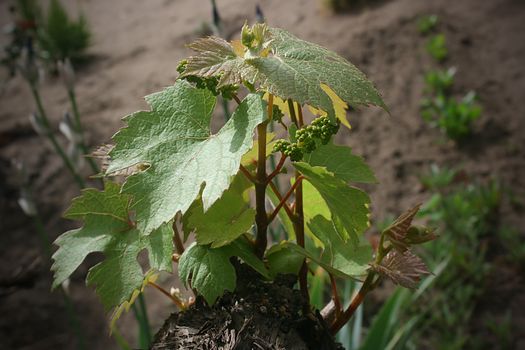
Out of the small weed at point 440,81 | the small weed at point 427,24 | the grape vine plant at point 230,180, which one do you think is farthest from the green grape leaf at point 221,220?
the small weed at point 427,24

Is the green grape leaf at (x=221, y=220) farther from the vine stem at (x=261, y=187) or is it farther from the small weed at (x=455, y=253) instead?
the small weed at (x=455, y=253)

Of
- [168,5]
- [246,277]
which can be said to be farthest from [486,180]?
[168,5]

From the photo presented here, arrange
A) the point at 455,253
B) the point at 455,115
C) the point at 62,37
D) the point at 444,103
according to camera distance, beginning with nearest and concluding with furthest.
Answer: the point at 455,253
the point at 455,115
the point at 444,103
the point at 62,37

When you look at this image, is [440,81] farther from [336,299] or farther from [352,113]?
[336,299]

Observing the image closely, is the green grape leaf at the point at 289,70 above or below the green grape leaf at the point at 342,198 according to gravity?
above

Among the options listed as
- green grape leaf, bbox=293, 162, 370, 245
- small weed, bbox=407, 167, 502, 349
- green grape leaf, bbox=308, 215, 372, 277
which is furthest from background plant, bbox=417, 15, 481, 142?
green grape leaf, bbox=293, 162, 370, 245

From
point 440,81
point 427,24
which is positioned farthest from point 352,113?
point 427,24

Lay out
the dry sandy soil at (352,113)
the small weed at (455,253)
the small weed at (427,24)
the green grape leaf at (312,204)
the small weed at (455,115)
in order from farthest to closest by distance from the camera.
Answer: the small weed at (427,24), the small weed at (455,115), the dry sandy soil at (352,113), the small weed at (455,253), the green grape leaf at (312,204)
